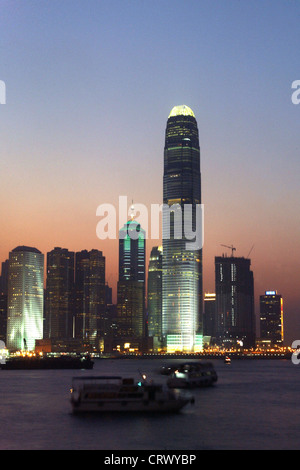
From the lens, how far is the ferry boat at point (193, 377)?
428 feet

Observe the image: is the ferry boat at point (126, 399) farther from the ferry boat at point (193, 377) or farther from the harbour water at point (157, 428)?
the ferry boat at point (193, 377)

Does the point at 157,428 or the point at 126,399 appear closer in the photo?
the point at 157,428

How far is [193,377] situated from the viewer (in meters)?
138

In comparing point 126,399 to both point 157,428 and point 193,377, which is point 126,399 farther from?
point 193,377

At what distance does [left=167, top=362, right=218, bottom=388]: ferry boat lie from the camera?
5141 inches

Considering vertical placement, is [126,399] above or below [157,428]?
above

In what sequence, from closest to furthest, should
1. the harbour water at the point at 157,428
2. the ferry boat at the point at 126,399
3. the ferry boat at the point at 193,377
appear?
1. the harbour water at the point at 157,428
2. the ferry boat at the point at 126,399
3. the ferry boat at the point at 193,377

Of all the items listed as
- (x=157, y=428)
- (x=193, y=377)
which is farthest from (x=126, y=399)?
(x=193, y=377)

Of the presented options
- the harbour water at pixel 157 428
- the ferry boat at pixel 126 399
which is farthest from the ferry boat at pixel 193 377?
the ferry boat at pixel 126 399

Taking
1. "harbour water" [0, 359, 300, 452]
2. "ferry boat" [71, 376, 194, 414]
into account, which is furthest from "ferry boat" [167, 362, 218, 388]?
"ferry boat" [71, 376, 194, 414]

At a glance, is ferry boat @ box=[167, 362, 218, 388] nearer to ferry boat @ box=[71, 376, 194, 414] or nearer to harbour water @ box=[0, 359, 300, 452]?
harbour water @ box=[0, 359, 300, 452]

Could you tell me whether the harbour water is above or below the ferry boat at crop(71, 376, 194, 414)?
below

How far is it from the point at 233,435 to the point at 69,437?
1672 centimetres
